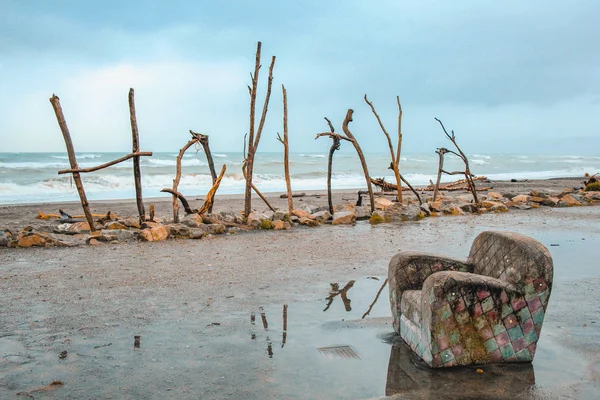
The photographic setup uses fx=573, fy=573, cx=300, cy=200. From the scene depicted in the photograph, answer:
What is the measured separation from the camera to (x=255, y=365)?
14.8 feet

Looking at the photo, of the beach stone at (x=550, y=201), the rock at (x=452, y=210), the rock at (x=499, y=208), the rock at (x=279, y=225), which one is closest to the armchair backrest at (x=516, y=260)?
the rock at (x=279, y=225)

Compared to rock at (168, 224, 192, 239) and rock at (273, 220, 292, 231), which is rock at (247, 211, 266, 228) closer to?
rock at (273, 220, 292, 231)

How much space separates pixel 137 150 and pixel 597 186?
58.9 ft

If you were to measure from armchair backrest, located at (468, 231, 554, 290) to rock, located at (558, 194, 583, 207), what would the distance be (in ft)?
48.3

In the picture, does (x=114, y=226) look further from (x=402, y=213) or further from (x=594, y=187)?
(x=594, y=187)

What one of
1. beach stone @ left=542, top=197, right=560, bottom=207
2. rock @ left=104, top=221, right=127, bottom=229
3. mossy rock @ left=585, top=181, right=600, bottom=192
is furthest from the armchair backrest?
mossy rock @ left=585, top=181, right=600, bottom=192

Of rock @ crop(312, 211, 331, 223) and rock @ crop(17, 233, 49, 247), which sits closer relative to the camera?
rock @ crop(17, 233, 49, 247)

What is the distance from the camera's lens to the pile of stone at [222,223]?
35.4 feet

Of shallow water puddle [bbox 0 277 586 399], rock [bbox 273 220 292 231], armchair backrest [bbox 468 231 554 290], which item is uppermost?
armchair backrest [bbox 468 231 554 290]

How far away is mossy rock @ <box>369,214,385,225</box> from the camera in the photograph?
46.5 ft

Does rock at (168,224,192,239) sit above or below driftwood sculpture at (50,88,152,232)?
below

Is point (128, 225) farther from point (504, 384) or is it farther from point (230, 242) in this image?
point (504, 384)

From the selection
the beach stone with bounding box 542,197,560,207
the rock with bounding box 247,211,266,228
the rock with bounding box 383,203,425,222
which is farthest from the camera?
the beach stone with bounding box 542,197,560,207

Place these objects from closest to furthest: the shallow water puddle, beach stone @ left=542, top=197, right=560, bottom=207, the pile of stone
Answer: the shallow water puddle, the pile of stone, beach stone @ left=542, top=197, right=560, bottom=207
